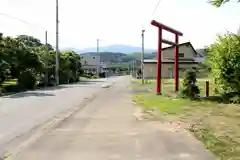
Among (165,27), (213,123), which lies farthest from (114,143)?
(165,27)

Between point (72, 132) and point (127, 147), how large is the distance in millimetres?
2876

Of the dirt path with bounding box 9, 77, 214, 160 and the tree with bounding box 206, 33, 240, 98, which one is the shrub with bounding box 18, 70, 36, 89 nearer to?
the tree with bounding box 206, 33, 240, 98

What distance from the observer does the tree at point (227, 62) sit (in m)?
19.6

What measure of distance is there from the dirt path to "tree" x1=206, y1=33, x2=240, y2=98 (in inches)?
318

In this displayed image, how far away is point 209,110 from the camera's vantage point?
16.7 m

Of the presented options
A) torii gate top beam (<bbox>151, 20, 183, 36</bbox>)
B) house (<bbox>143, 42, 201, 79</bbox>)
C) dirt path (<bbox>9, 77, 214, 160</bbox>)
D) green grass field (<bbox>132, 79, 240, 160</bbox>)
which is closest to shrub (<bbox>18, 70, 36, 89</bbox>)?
torii gate top beam (<bbox>151, 20, 183, 36</bbox>)

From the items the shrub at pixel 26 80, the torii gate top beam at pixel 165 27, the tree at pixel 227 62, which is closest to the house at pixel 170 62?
the shrub at pixel 26 80

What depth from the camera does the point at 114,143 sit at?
9.36m

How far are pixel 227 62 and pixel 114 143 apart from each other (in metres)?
12.0

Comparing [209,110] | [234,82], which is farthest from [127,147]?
[234,82]

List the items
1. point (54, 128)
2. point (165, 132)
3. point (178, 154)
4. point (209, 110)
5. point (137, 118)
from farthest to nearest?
point (209, 110) → point (137, 118) → point (54, 128) → point (165, 132) → point (178, 154)

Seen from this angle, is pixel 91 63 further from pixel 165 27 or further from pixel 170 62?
pixel 165 27

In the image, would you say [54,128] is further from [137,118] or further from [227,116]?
[227,116]

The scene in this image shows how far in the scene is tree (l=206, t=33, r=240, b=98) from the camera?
19562mm
